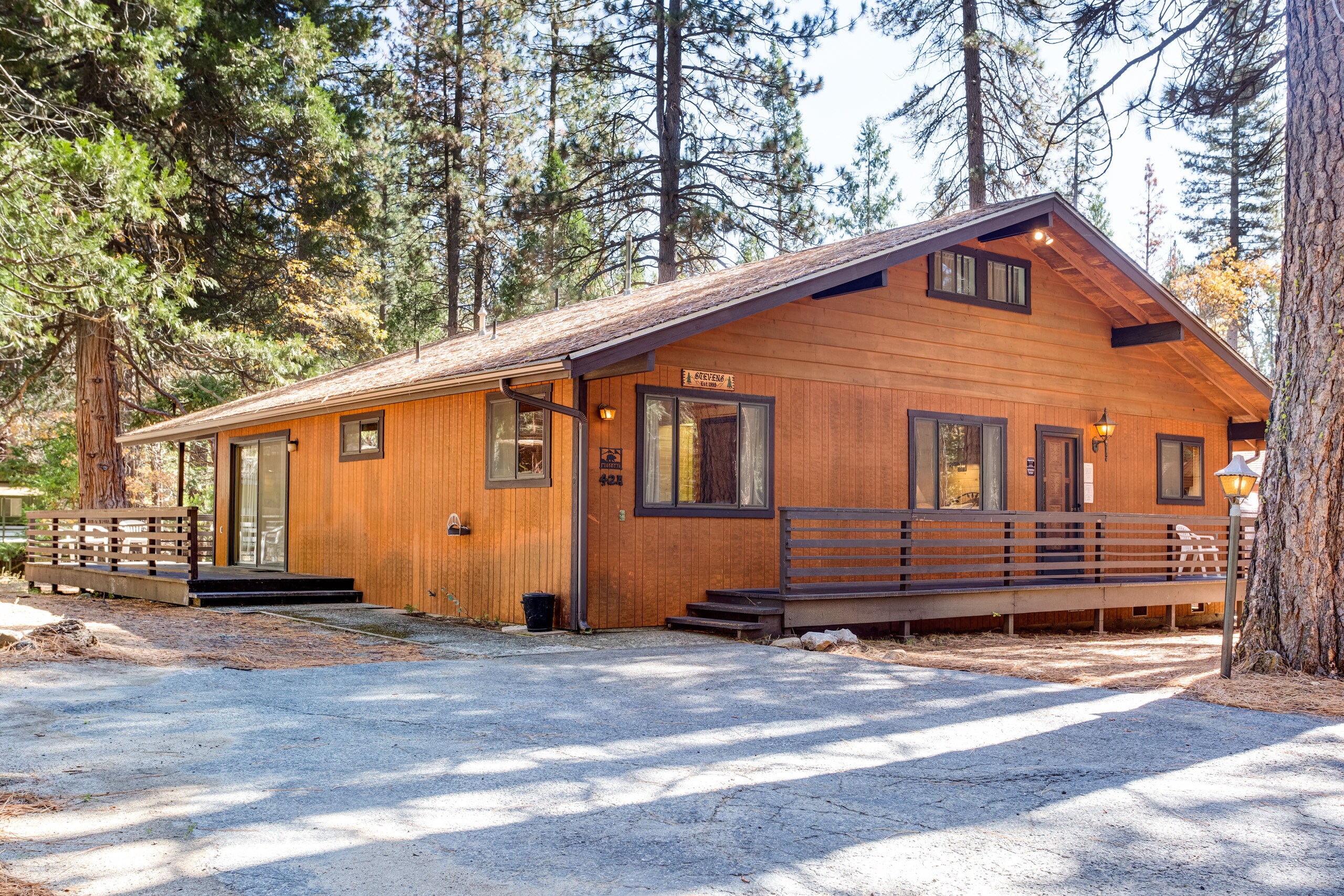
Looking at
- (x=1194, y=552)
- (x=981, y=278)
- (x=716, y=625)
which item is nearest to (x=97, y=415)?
(x=716, y=625)

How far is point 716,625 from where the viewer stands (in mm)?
10633

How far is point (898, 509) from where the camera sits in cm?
1236

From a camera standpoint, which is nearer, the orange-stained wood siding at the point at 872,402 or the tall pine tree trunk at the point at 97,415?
the orange-stained wood siding at the point at 872,402

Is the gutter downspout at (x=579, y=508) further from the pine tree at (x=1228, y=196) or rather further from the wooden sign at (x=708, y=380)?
the pine tree at (x=1228, y=196)

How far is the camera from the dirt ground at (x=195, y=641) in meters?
8.59

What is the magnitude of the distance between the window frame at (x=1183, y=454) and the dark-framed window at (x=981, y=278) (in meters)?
3.27

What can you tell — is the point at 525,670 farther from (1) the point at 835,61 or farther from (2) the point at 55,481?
(2) the point at 55,481

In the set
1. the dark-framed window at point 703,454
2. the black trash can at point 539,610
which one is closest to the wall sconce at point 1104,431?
the dark-framed window at point 703,454

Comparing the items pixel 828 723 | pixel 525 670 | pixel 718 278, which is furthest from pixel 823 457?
pixel 828 723

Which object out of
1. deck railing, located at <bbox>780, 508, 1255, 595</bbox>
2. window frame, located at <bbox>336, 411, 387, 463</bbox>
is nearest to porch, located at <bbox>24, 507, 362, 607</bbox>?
window frame, located at <bbox>336, 411, 387, 463</bbox>

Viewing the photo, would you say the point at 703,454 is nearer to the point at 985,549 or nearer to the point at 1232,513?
the point at 985,549

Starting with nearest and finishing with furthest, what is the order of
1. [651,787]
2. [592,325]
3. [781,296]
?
[651,787] < [781,296] < [592,325]

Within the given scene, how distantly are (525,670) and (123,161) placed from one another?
9.50 meters

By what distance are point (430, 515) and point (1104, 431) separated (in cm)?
868
